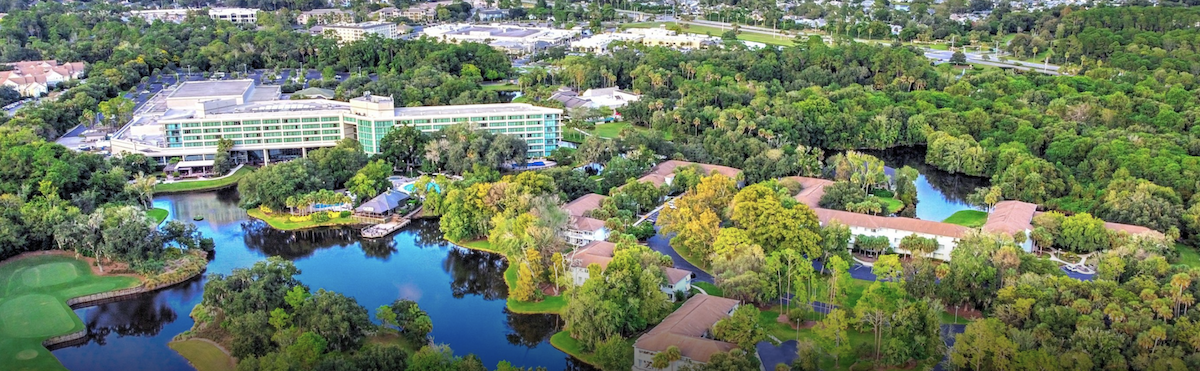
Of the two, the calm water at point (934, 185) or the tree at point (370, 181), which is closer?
the tree at point (370, 181)

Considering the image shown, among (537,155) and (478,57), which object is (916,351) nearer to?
(537,155)

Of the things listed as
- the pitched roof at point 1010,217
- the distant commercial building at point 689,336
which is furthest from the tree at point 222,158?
the pitched roof at point 1010,217

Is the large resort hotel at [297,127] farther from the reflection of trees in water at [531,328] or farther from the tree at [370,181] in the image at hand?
the reflection of trees in water at [531,328]

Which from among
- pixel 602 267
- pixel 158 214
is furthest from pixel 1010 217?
pixel 158 214

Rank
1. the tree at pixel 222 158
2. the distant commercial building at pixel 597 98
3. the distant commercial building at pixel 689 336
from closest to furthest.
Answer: the distant commercial building at pixel 689 336 → the tree at pixel 222 158 → the distant commercial building at pixel 597 98

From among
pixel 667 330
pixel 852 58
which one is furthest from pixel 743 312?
pixel 852 58

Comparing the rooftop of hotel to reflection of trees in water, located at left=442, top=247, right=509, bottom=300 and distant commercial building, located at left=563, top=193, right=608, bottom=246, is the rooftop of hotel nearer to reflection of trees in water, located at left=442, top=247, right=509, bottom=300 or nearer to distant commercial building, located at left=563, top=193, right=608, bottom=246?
reflection of trees in water, located at left=442, top=247, right=509, bottom=300

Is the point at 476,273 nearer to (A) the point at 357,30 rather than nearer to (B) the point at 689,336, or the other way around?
(B) the point at 689,336

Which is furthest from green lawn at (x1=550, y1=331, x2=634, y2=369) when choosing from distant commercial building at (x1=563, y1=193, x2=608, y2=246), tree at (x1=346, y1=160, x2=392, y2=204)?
tree at (x1=346, y1=160, x2=392, y2=204)
